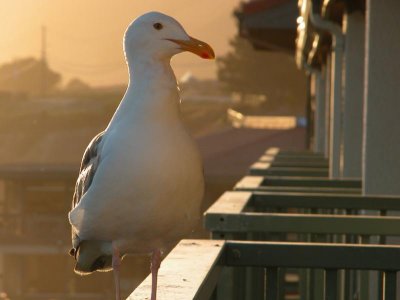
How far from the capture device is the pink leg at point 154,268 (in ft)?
14.9

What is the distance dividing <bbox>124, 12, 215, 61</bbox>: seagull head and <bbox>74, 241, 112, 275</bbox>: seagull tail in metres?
0.69

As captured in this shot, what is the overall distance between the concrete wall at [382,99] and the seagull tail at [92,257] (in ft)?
12.1

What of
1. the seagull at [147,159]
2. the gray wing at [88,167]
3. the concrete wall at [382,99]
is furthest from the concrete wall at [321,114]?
the seagull at [147,159]

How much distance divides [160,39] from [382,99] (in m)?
4.15

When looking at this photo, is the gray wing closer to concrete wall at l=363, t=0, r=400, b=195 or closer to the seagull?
the seagull

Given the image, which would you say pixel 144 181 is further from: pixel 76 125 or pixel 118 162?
pixel 76 125

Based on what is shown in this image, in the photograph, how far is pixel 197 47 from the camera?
4617 mm

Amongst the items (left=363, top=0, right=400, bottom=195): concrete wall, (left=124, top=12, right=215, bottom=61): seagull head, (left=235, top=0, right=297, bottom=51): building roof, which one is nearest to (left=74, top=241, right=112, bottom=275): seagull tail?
(left=124, top=12, right=215, bottom=61): seagull head

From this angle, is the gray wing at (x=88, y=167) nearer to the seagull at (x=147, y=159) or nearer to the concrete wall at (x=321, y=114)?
the seagull at (x=147, y=159)

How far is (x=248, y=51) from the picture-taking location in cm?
11094

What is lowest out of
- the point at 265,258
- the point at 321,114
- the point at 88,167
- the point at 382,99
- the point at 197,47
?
the point at 321,114

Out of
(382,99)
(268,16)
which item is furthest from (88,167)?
(268,16)

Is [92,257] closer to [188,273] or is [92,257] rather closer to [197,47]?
[188,273]

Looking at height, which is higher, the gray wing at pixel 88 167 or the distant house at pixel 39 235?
the gray wing at pixel 88 167
